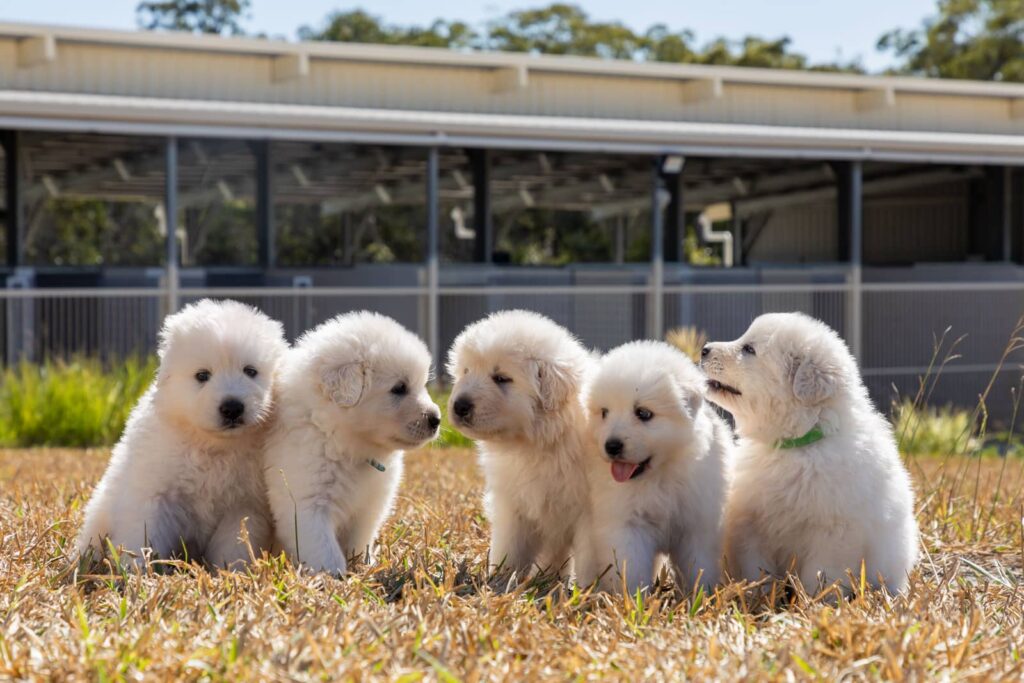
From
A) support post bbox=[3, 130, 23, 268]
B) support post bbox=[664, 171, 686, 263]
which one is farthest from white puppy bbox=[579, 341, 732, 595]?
support post bbox=[664, 171, 686, 263]

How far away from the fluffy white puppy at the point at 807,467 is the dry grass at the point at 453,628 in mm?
223

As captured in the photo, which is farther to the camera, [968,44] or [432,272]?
[968,44]

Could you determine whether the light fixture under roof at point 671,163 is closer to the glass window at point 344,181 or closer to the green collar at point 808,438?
the glass window at point 344,181

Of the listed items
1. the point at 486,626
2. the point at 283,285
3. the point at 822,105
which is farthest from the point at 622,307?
the point at 486,626

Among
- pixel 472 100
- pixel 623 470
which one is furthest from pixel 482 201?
pixel 623 470

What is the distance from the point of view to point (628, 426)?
4.75 m

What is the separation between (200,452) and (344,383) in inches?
24.1

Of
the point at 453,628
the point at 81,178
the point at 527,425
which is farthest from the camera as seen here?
the point at 81,178

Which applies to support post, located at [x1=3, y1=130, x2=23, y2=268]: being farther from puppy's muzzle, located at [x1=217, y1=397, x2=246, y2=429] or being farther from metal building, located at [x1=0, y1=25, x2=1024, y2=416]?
puppy's muzzle, located at [x1=217, y1=397, x2=246, y2=429]

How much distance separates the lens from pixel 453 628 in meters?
3.92

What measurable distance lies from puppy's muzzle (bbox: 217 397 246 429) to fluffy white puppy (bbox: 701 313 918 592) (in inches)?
65.8

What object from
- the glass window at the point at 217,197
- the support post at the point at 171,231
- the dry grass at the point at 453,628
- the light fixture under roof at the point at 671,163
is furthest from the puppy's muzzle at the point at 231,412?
the light fixture under roof at the point at 671,163

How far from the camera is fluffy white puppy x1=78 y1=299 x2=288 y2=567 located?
4953 millimetres

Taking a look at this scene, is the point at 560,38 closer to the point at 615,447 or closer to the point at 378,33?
the point at 378,33
